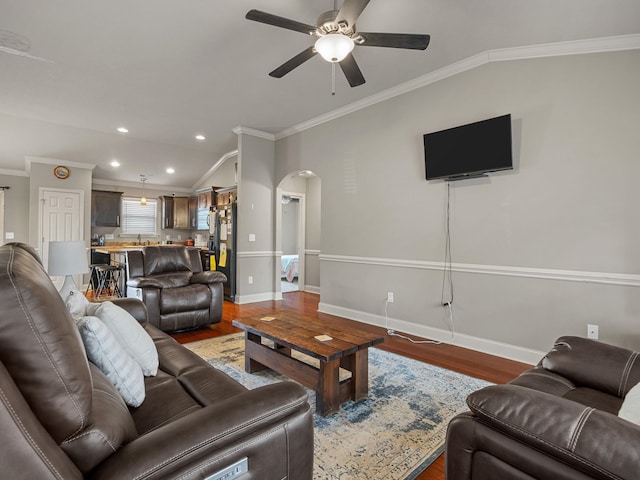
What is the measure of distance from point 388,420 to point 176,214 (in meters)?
8.05

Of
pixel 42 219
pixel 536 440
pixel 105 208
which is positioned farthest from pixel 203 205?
pixel 536 440

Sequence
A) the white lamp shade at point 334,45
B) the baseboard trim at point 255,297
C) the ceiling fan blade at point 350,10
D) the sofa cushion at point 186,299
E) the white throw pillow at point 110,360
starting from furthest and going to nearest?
the baseboard trim at point 255,297 → the sofa cushion at point 186,299 → the white lamp shade at point 334,45 → the ceiling fan blade at point 350,10 → the white throw pillow at point 110,360

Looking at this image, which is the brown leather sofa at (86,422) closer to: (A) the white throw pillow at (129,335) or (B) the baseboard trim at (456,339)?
(A) the white throw pillow at (129,335)

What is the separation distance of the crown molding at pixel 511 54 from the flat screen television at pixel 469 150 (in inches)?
25.1

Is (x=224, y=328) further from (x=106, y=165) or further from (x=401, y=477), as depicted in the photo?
(x=106, y=165)

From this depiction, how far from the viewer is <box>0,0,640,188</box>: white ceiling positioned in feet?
8.79

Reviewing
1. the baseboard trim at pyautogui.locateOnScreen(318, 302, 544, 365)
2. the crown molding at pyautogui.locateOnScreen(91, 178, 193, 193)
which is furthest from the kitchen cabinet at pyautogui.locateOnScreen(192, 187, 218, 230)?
the baseboard trim at pyautogui.locateOnScreen(318, 302, 544, 365)

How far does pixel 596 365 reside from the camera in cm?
161

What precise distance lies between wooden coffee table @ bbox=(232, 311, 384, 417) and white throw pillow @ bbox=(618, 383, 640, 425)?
1.37 m

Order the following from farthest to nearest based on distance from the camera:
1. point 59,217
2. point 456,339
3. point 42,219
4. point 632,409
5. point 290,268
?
point 290,268 < point 59,217 < point 42,219 < point 456,339 < point 632,409

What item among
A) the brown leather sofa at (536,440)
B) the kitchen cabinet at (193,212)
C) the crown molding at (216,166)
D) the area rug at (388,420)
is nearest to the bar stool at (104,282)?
the kitchen cabinet at (193,212)

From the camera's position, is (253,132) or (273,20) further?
(253,132)

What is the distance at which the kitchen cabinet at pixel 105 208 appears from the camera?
7477mm

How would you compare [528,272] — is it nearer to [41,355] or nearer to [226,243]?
[41,355]
